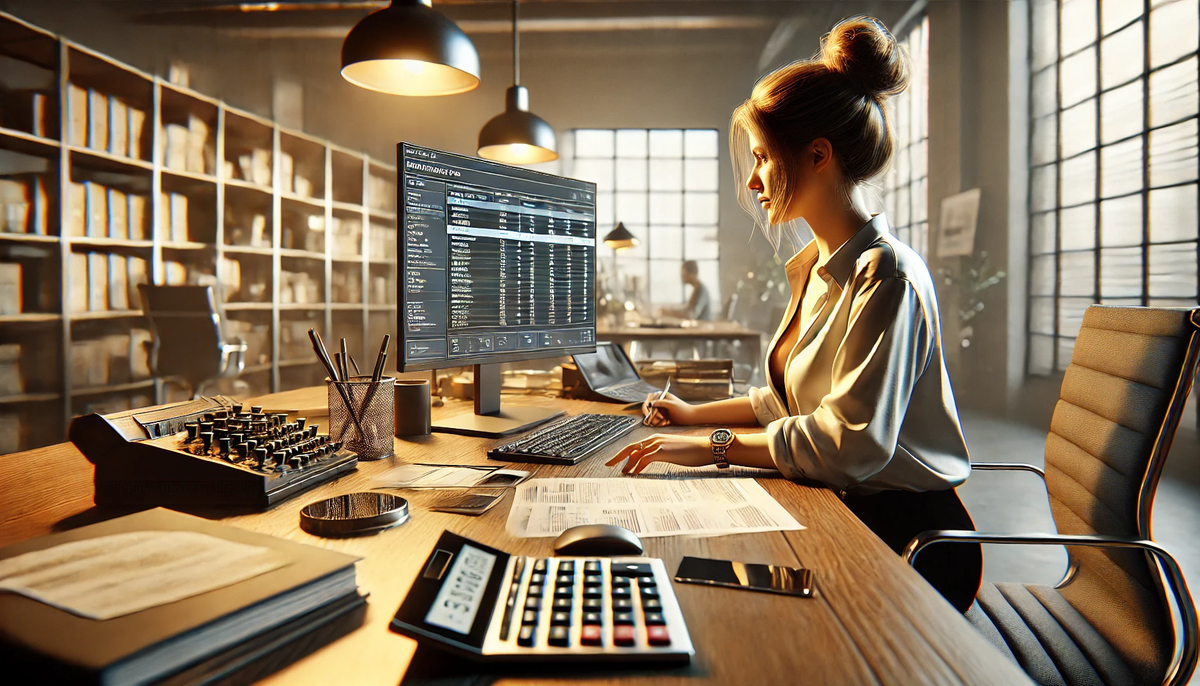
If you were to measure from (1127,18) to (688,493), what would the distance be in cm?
543

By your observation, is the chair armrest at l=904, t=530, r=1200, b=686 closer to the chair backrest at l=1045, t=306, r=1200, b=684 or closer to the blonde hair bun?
the chair backrest at l=1045, t=306, r=1200, b=684

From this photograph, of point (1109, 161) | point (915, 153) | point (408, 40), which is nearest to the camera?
point (408, 40)

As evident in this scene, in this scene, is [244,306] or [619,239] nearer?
[244,306]

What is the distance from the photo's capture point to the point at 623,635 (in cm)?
45

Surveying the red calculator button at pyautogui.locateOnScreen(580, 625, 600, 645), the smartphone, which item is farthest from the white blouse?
A: the red calculator button at pyautogui.locateOnScreen(580, 625, 600, 645)

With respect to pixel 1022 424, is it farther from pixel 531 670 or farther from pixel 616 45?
pixel 531 670

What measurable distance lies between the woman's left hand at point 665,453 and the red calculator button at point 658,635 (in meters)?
0.53

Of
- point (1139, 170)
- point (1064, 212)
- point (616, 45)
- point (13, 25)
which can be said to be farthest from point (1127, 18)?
point (13, 25)

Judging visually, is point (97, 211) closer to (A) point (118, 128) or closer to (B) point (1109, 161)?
(A) point (118, 128)

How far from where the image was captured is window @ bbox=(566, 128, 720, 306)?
7871 millimetres

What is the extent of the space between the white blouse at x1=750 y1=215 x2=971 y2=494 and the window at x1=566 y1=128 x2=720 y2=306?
6.68 m

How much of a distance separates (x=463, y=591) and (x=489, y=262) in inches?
35.3

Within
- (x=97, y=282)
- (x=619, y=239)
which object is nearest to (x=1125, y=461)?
(x=97, y=282)

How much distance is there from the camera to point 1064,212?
5262mm
